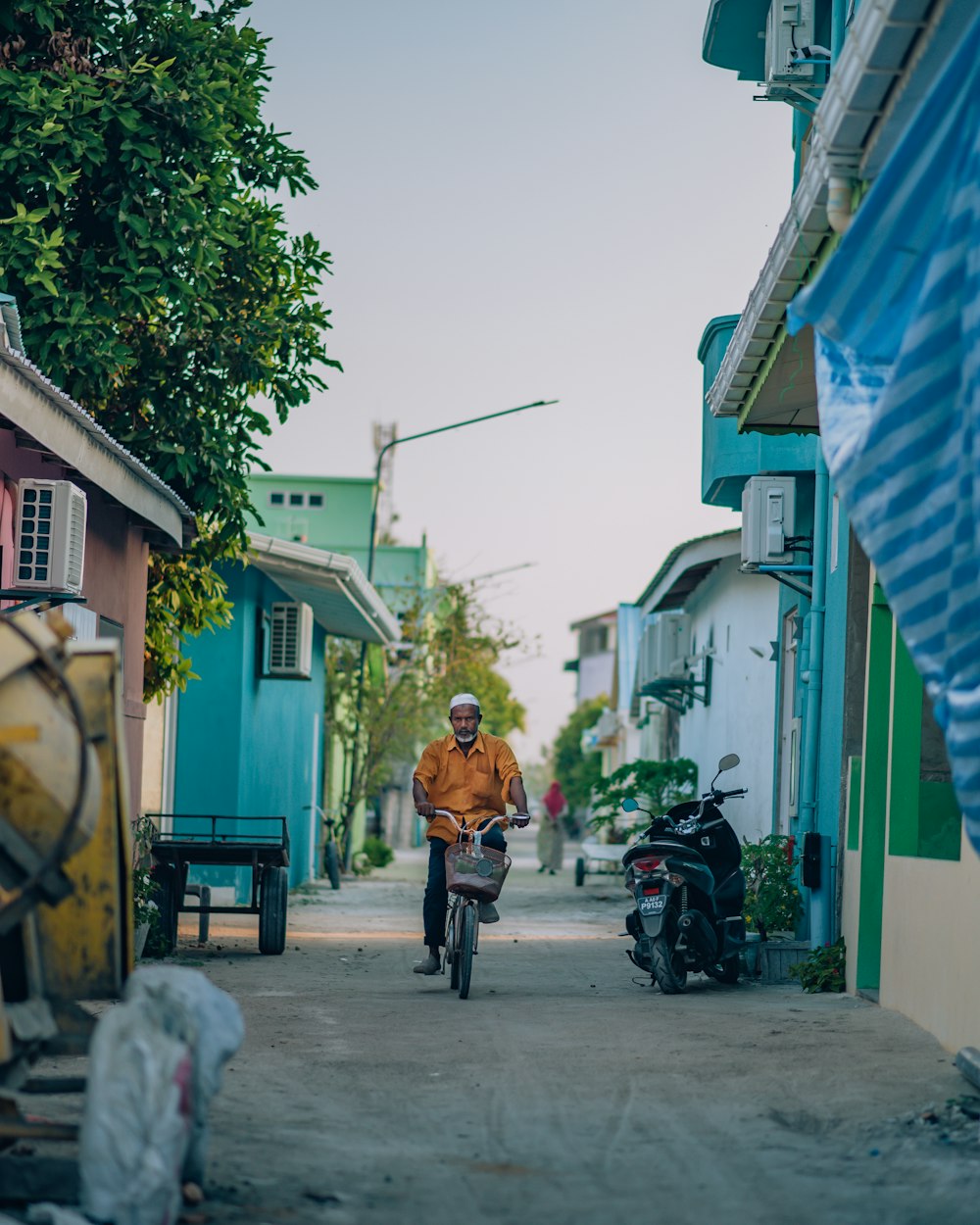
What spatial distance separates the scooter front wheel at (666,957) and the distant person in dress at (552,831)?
21085mm

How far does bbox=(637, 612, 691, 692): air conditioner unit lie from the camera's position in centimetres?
2494

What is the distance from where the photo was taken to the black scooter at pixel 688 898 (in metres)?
10.8

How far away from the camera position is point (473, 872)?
33.7ft

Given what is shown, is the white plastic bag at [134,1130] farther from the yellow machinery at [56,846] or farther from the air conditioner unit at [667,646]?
the air conditioner unit at [667,646]

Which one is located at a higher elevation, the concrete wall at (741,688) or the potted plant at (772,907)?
the concrete wall at (741,688)

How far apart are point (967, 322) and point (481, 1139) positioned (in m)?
3.09

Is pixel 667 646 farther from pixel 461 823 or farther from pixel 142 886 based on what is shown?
pixel 461 823

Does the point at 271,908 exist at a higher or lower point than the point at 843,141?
lower

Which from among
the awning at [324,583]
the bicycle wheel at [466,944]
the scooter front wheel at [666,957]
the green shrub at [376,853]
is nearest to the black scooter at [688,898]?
the scooter front wheel at [666,957]

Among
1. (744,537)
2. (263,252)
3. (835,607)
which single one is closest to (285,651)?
(263,252)

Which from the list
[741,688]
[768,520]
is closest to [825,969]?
[768,520]

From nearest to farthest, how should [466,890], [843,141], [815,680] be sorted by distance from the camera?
[843,141]
[466,890]
[815,680]

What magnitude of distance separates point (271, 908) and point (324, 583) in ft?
24.5

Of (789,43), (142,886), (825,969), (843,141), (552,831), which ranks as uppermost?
(789,43)
